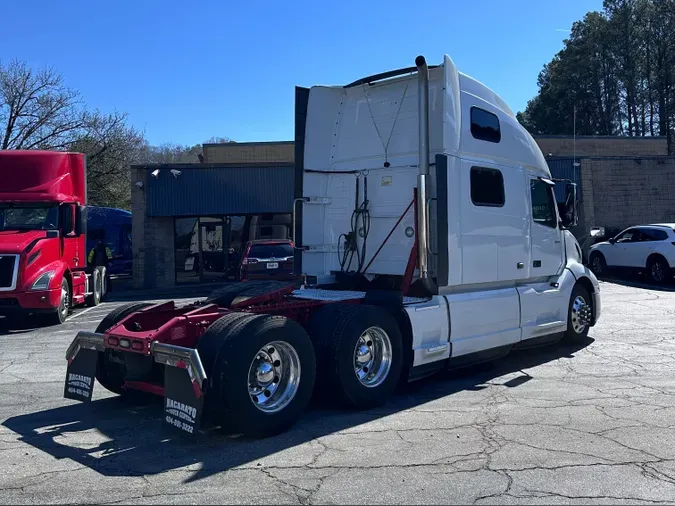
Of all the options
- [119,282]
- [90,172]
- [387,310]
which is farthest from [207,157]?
[387,310]

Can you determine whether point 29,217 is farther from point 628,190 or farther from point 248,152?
point 628,190

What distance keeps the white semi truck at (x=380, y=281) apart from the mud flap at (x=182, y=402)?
0.02 meters

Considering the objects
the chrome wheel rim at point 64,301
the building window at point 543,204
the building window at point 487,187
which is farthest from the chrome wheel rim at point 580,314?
the chrome wheel rim at point 64,301

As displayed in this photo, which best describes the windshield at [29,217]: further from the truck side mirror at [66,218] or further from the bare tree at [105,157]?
the bare tree at [105,157]

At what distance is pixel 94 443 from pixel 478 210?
15.9 ft

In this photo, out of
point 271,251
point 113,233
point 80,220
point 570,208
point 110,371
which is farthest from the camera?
point 113,233

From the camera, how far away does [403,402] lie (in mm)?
6832

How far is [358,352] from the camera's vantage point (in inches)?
255

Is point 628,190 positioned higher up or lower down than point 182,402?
higher up

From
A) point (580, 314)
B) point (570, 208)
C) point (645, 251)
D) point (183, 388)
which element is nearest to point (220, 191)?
point (645, 251)

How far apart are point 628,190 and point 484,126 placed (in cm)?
2086

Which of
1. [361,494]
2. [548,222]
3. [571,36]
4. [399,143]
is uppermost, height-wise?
[571,36]

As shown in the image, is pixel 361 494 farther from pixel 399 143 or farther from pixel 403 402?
pixel 399 143

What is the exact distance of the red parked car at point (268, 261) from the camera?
1670cm
